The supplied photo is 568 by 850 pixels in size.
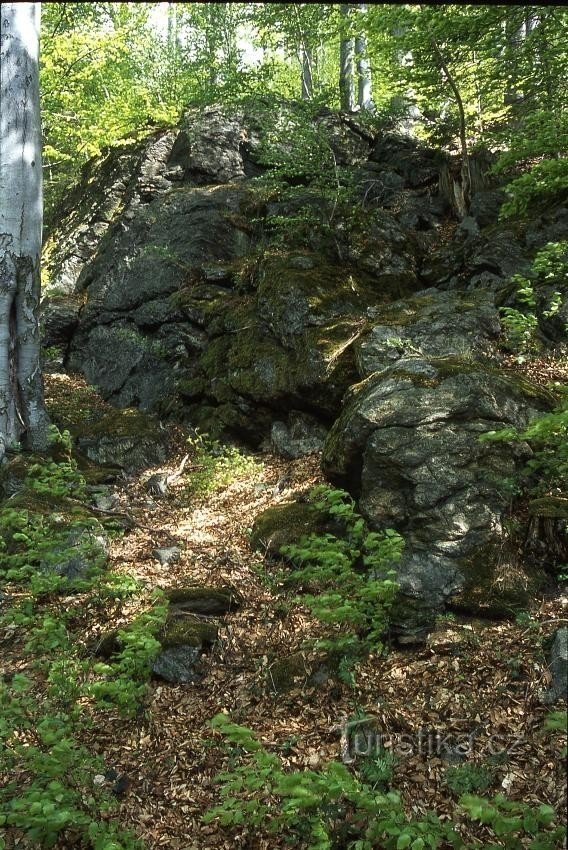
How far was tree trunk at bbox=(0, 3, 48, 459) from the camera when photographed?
8039 millimetres

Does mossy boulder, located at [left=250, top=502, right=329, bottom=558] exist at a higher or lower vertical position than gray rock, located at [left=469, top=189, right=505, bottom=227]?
lower

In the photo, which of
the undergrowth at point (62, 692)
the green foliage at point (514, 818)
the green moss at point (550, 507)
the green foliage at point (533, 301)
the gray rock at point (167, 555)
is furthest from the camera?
the green foliage at point (533, 301)

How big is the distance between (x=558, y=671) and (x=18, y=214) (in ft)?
26.9

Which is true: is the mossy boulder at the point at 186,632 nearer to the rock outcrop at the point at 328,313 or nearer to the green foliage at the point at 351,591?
the green foliage at the point at 351,591

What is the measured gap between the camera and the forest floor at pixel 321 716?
357 cm

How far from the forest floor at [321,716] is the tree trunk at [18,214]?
388cm

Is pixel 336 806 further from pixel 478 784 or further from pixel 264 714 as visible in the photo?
pixel 264 714

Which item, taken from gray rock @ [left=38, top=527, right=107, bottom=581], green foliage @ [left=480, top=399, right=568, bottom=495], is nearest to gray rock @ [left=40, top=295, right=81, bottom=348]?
gray rock @ [left=38, top=527, right=107, bottom=581]

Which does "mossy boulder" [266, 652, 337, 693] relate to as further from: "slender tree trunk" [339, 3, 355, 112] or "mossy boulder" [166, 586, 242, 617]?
"slender tree trunk" [339, 3, 355, 112]

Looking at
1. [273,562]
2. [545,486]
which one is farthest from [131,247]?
[545,486]

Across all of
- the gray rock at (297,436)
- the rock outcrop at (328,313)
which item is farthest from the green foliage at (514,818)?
the gray rock at (297,436)

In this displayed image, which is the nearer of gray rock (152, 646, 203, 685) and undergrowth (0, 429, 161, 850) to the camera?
undergrowth (0, 429, 161, 850)

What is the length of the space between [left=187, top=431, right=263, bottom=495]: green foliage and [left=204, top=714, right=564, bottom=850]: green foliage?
15.7ft

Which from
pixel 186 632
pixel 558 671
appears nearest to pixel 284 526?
pixel 186 632
